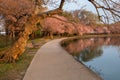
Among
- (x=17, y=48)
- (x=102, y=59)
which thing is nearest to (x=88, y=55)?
(x=102, y=59)

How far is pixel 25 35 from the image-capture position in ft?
57.0

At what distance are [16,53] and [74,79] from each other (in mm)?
6678

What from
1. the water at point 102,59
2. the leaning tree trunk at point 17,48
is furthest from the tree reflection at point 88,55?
the leaning tree trunk at point 17,48

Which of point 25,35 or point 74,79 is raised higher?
point 25,35

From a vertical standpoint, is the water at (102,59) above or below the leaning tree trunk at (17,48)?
below

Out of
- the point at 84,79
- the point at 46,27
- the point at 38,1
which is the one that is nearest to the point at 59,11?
the point at 38,1

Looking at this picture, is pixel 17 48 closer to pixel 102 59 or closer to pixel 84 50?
pixel 102 59

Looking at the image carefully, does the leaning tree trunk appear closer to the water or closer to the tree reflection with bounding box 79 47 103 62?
the water

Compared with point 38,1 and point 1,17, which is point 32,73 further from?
Result: point 1,17

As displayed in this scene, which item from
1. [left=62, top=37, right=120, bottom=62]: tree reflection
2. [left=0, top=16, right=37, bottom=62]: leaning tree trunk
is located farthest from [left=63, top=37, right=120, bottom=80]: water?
[left=0, top=16, right=37, bottom=62]: leaning tree trunk

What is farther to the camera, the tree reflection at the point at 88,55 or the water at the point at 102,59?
the tree reflection at the point at 88,55

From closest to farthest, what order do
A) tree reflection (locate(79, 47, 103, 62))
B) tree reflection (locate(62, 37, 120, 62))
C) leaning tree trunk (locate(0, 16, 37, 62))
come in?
leaning tree trunk (locate(0, 16, 37, 62)), tree reflection (locate(79, 47, 103, 62)), tree reflection (locate(62, 37, 120, 62))

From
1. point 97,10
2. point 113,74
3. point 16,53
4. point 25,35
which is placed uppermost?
point 97,10

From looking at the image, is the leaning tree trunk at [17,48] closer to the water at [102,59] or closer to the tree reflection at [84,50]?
the water at [102,59]
